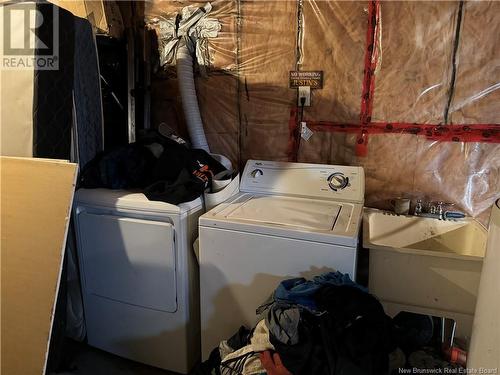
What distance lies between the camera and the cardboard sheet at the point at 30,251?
1471mm

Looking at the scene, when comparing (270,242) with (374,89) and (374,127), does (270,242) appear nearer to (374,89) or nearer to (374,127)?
(374,127)

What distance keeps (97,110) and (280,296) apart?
1.51 m

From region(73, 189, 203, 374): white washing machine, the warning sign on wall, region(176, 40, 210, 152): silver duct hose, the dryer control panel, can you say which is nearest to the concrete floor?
region(73, 189, 203, 374): white washing machine

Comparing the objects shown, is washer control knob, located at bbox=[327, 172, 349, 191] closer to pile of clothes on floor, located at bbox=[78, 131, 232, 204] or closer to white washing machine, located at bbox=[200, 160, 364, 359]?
white washing machine, located at bbox=[200, 160, 364, 359]

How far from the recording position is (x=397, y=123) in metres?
2.00

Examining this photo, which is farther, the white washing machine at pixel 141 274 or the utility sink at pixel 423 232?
the utility sink at pixel 423 232

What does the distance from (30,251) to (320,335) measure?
1.27 meters

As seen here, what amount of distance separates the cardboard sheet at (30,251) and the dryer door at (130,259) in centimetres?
31

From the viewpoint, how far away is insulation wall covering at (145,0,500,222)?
1831 millimetres

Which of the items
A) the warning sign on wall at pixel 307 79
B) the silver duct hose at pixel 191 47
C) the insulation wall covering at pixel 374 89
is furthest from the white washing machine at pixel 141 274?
the warning sign on wall at pixel 307 79

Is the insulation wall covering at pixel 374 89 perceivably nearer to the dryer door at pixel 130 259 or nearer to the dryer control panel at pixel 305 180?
the dryer control panel at pixel 305 180

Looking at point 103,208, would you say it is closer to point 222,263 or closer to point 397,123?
point 222,263

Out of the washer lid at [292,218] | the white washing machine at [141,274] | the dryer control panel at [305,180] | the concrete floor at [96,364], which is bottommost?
the concrete floor at [96,364]

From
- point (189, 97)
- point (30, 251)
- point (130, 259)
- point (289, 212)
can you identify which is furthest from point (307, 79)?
point (30, 251)
